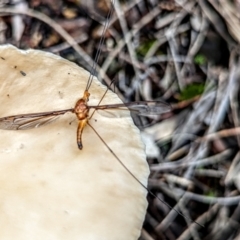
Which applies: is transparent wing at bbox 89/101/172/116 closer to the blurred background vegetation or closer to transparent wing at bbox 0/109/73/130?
transparent wing at bbox 0/109/73/130

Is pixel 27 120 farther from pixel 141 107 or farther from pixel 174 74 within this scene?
pixel 174 74

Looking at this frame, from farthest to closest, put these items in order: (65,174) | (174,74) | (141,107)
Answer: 1. (174,74)
2. (141,107)
3. (65,174)

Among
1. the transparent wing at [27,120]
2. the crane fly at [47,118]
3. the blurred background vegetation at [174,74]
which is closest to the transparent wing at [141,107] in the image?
the crane fly at [47,118]

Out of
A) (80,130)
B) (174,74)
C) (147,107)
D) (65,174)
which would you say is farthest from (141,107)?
(174,74)

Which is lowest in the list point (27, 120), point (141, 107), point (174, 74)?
point (174, 74)

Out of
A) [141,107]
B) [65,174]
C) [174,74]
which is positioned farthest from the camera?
[174,74]

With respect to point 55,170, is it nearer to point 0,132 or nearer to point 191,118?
point 0,132

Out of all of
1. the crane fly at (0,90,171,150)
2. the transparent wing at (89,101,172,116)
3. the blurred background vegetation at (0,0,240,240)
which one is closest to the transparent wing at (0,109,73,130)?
the crane fly at (0,90,171,150)
